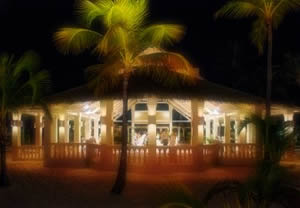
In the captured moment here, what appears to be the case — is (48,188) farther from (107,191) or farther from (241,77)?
(241,77)

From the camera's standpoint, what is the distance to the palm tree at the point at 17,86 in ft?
48.3

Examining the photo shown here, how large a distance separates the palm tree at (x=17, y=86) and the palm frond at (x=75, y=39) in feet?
5.03

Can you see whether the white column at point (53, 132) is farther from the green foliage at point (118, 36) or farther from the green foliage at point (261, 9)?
the green foliage at point (261, 9)

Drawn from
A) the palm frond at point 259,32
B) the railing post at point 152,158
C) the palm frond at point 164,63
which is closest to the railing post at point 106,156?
the railing post at point 152,158

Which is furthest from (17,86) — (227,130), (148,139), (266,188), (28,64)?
(227,130)

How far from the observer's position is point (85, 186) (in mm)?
15102

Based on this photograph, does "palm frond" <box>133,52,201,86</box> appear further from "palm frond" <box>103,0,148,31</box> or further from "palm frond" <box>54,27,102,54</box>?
"palm frond" <box>54,27,102,54</box>

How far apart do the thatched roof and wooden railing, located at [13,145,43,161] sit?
334 cm

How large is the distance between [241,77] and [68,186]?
2739 cm

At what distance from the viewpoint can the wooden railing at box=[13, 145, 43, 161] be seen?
2350cm

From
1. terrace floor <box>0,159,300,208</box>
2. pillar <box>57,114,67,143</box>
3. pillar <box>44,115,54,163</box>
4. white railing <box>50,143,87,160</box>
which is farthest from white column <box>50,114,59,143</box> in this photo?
terrace floor <box>0,159,300,208</box>

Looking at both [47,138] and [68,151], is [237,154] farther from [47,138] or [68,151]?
[47,138]

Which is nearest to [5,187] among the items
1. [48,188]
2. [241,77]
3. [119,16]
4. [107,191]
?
[48,188]

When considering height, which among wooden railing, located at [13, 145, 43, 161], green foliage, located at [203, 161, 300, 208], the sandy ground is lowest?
the sandy ground
